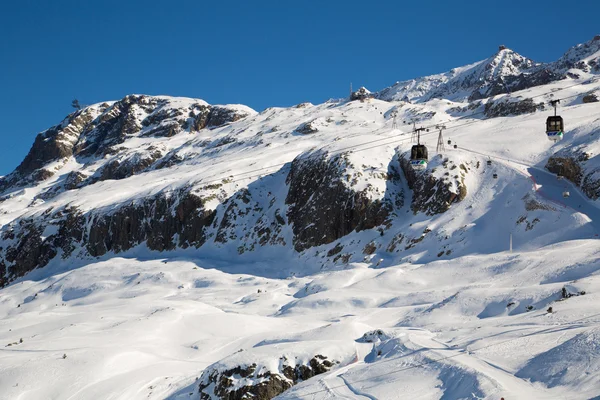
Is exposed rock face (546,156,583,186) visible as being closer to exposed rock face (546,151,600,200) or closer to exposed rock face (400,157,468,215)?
exposed rock face (546,151,600,200)

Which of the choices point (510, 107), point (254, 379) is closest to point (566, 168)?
point (254, 379)

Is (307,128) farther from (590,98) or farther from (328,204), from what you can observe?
(328,204)

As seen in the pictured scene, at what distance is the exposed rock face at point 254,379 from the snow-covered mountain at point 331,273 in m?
0.06

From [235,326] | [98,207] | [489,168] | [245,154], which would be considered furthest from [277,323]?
[245,154]

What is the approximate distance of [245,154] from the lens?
9888cm

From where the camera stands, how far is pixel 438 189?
53469 mm

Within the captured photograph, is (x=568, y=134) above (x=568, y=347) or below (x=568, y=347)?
above

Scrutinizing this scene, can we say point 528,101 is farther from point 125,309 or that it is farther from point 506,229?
point 125,309

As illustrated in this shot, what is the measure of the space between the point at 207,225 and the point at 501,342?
174 feet

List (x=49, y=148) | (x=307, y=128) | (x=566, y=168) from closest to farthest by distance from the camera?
(x=566, y=168), (x=307, y=128), (x=49, y=148)

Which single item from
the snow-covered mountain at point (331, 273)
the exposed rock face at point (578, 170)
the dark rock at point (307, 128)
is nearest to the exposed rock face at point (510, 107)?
the snow-covered mountain at point (331, 273)

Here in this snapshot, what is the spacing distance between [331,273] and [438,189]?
564 inches

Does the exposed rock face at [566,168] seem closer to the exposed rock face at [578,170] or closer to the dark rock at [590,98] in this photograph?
the exposed rock face at [578,170]

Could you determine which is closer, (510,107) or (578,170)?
(578,170)
